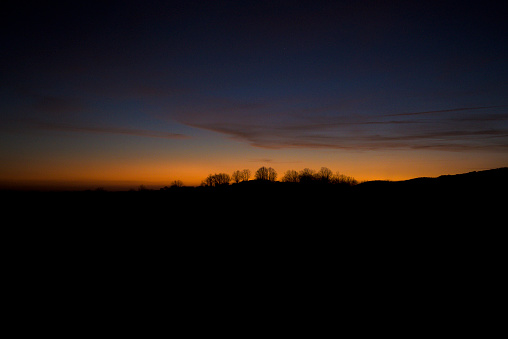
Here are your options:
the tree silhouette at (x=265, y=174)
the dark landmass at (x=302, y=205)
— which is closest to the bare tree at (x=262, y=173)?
the tree silhouette at (x=265, y=174)

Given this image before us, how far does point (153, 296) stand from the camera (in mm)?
7008

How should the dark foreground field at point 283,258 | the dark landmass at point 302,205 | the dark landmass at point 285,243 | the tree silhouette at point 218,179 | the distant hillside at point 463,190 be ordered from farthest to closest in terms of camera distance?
1. the tree silhouette at point 218,179
2. the dark landmass at point 302,205
3. the distant hillside at point 463,190
4. the dark landmass at point 285,243
5. the dark foreground field at point 283,258

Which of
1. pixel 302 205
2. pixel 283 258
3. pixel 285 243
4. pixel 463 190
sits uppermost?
pixel 463 190

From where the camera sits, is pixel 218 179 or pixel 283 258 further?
pixel 218 179

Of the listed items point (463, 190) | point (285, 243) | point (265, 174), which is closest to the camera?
point (285, 243)

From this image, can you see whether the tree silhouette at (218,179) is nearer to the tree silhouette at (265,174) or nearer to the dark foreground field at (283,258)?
the tree silhouette at (265,174)

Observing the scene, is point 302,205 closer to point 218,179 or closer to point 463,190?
point 463,190

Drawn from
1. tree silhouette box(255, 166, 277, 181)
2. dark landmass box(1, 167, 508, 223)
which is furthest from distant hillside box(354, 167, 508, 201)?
tree silhouette box(255, 166, 277, 181)

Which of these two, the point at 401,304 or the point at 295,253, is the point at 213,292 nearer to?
the point at 295,253

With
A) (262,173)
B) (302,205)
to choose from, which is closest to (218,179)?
(262,173)

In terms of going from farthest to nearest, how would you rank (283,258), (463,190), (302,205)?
(302,205) < (463,190) < (283,258)

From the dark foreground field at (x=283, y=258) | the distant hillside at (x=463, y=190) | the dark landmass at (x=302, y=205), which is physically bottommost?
the dark foreground field at (x=283, y=258)

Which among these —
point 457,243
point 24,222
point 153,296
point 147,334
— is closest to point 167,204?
point 24,222

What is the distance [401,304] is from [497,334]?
1.81m
